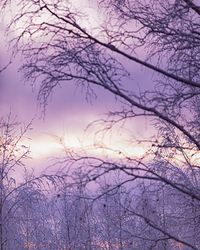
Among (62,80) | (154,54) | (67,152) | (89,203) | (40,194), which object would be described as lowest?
(89,203)

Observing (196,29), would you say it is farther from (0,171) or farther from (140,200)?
(0,171)

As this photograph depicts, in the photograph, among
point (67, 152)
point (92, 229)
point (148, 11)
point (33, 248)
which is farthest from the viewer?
point (33, 248)

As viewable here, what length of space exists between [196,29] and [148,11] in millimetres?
508

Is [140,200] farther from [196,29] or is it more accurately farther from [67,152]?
[196,29]

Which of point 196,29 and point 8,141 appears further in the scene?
point 8,141

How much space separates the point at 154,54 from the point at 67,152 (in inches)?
54.5

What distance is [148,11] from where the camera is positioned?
597 centimetres

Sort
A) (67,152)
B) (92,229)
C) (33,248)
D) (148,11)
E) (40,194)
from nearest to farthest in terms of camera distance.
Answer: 1. (67,152)
2. (148,11)
3. (40,194)
4. (92,229)
5. (33,248)

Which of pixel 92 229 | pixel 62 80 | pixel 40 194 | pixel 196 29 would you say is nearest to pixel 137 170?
pixel 62 80

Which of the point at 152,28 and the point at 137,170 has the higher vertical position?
the point at 152,28

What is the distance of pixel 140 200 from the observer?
6.20m

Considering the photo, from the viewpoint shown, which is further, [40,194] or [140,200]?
[40,194]

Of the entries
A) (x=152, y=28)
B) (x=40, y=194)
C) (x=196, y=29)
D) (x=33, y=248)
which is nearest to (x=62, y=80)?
(x=152, y=28)

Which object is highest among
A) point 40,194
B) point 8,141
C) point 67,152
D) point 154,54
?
point 8,141
